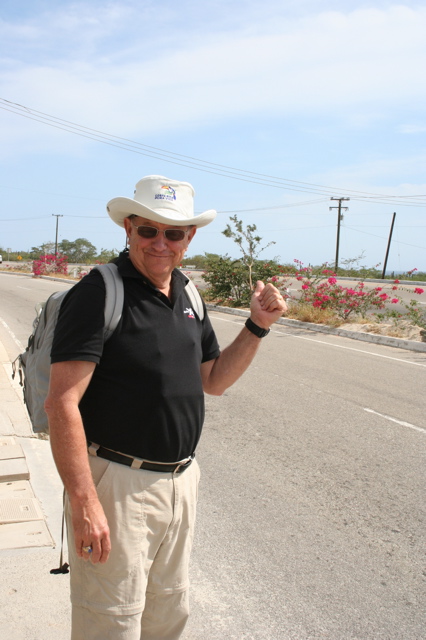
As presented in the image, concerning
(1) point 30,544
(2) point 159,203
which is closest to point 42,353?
(2) point 159,203

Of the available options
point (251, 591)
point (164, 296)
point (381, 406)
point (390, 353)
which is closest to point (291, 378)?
point (381, 406)

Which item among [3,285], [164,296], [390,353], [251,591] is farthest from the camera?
[3,285]

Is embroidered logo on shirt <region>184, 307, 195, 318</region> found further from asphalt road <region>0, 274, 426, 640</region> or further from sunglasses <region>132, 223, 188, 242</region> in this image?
asphalt road <region>0, 274, 426, 640</region>

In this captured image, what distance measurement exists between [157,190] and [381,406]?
19.5ft

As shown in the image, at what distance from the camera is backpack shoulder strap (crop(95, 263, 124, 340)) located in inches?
83.0

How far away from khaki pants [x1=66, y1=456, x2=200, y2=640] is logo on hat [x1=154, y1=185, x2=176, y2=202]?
0.99 meters

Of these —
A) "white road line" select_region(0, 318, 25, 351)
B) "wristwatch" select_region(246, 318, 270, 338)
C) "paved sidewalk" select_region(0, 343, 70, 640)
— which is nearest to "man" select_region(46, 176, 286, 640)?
"wristwatch" select_region(246, 318, 270, 338)

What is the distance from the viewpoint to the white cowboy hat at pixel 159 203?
235 cm

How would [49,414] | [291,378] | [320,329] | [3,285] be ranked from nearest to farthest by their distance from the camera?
[49,414], [291,378], [320,329], [3,285]

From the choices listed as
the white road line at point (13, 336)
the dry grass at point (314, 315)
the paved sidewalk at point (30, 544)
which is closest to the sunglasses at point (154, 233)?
the paved sidewalk at point (30, 544)

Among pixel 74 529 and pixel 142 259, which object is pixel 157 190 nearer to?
pixel 142 259

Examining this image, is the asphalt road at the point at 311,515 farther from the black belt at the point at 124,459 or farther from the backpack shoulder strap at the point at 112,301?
the backpack shoulder strap at the point at 112,301

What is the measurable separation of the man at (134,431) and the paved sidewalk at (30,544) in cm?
89

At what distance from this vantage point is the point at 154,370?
2.17 m
